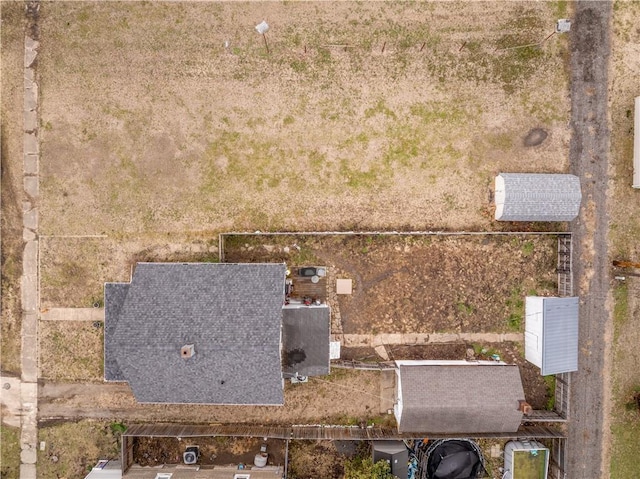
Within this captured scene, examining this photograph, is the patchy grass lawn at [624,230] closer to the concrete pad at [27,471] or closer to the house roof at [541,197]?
the house roof at [541,197]

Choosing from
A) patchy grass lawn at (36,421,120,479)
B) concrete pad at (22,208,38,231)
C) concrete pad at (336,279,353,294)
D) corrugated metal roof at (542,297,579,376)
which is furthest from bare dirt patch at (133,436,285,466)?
corrugated metal roof at (542,297,579,376)

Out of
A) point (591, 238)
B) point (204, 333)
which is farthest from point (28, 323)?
point (591, 238)

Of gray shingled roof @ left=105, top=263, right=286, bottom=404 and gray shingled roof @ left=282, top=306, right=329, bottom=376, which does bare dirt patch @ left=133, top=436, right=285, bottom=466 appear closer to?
gray shingled roof @ left=105, top=263, right=286, bottom=404

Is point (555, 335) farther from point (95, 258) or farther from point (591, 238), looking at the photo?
point (95, 258)

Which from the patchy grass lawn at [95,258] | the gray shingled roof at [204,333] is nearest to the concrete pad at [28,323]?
the patchy grass lawn at [95,258]

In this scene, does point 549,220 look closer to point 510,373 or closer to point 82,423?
point 510,373

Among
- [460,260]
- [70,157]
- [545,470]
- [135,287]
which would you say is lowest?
[545,470]

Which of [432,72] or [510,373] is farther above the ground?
[432,72]

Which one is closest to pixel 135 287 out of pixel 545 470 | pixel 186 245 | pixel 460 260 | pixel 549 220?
pixel 186 245
